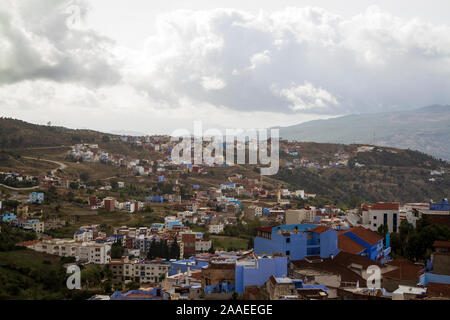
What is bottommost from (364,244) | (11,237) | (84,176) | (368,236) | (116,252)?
(116,252)

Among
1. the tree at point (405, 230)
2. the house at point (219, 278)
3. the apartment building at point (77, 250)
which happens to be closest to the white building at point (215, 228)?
the apartment building at point (77, 250)

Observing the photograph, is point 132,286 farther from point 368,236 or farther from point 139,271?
point 368,236

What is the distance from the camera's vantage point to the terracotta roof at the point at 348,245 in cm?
1341

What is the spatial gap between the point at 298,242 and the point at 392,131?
4506 inches

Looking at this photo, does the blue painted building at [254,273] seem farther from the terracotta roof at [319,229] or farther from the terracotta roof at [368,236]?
the terracotta roof at [368,236]

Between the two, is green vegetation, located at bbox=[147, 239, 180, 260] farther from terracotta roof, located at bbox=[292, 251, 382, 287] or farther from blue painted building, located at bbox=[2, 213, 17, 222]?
terracotta roof, located at bbox=[292, 251, 382, 287]

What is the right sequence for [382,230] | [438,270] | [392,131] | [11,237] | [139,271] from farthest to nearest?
1. [392,131]
2. [11,237]
3. [139,271]
4. [382,230]
5. [438,270]

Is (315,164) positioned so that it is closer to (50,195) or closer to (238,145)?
(238,145)

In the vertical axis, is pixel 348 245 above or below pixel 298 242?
below

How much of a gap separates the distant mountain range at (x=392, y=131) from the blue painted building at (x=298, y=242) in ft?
268

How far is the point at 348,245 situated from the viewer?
13742 mm

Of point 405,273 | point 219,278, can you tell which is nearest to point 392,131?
point 405,273
